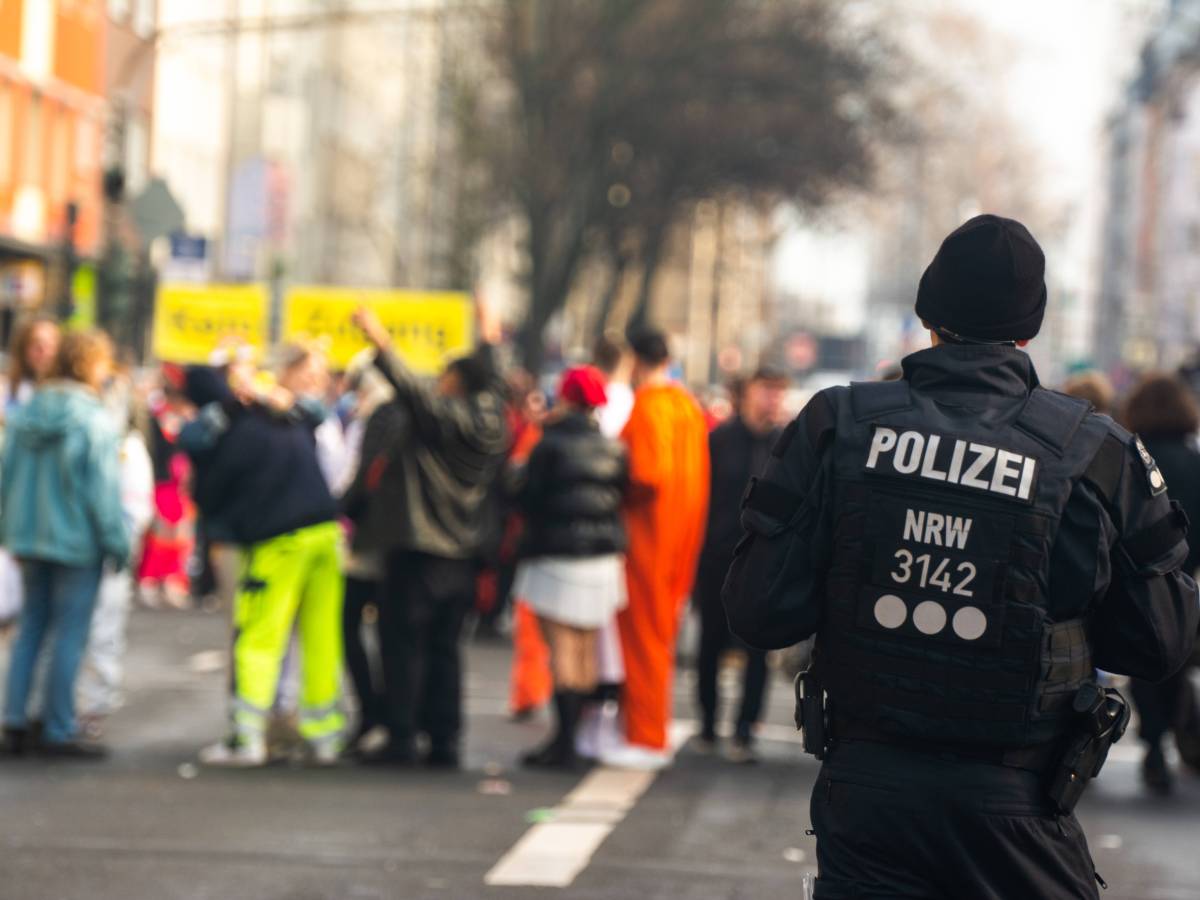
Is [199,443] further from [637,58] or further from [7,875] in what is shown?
[637,58]

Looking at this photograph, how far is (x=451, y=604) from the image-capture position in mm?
10961

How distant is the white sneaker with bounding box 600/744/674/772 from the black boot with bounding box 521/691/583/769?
21 cm

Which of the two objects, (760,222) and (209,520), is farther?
(760,222)

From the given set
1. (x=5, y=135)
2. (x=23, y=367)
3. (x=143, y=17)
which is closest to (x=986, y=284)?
(x=23, y=367)

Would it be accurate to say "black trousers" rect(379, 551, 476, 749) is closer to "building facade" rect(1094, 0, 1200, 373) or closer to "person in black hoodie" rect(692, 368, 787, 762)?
"person in black hoodie" rect(692, 368, 787, 762)

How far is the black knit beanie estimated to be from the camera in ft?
A: 15.0

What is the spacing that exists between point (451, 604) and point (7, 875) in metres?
3.29

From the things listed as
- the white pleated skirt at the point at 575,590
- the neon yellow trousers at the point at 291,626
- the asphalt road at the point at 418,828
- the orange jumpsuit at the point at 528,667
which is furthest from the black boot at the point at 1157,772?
the neon yellow trousers at the point at 291,626

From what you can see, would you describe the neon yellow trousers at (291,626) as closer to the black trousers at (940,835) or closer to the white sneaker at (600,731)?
the white sneaker at (600,731)

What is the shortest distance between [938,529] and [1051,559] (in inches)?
8.5

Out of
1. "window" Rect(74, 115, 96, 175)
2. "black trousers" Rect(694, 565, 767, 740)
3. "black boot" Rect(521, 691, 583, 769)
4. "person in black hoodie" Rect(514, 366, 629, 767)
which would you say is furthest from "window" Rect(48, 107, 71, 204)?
"black boot" Rect(521, 691, 583, 769)

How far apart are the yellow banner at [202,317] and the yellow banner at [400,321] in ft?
1.19

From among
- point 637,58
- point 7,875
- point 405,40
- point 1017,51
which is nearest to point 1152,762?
point 7,875

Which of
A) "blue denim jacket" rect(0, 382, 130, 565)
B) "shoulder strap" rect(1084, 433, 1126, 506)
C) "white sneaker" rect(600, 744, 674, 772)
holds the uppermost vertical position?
"shoulder strap" rect(1084, 433, 1126, 506)
